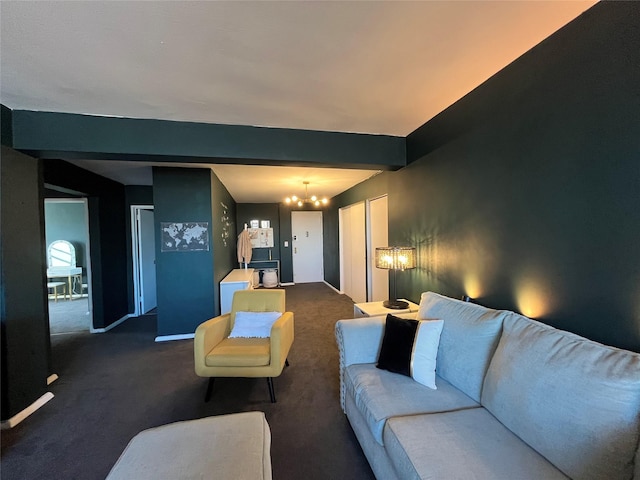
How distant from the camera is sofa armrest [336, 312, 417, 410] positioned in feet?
6.15

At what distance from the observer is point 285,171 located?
3770 millimetres

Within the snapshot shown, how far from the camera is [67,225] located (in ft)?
21.0

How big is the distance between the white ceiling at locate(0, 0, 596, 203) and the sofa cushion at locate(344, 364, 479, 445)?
1.93 m

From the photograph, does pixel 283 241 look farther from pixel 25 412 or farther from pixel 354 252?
pixel 25 412

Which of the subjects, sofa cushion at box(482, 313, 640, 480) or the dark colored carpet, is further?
the dark colored carpet

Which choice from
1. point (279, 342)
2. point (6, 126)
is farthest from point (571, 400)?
point (6, 126)

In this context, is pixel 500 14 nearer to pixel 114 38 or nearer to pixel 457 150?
pixel 457 150

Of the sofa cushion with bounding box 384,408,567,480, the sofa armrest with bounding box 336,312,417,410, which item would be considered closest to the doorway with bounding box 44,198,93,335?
the sofa armrest with bounding box 336,312,417,410

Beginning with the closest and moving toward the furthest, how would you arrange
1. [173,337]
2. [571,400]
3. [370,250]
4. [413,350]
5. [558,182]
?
[571,400] < [558,182] < [413,350] < [173,337] < [370,250]

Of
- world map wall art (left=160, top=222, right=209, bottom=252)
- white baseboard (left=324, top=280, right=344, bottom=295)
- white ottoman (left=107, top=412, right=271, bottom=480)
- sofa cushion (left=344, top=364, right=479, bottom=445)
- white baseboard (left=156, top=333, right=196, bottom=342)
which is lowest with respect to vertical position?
white baseboard (left=156, top=333, right=196, bottom=342)

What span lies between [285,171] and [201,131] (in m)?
1.52

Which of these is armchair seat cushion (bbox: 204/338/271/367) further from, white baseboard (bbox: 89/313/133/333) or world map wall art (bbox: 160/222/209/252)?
white baseboard (bbox: 89/313/133/333)

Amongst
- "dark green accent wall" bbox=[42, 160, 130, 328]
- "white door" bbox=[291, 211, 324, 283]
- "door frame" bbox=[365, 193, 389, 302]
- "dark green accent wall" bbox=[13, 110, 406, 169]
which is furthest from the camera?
"white door" bbox=[291, 211, 324, 283]

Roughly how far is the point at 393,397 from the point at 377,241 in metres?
2.97
